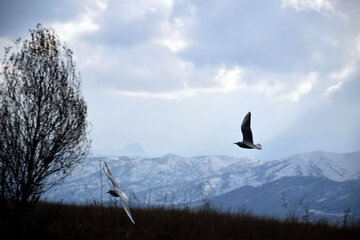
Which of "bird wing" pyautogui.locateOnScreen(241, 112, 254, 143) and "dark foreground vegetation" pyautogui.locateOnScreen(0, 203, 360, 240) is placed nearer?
"bird wing" pyautogui.locateOnScreen(241, 112, 254, 143)

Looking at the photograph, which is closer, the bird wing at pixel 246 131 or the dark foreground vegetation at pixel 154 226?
the bird wing at pixel 246 131

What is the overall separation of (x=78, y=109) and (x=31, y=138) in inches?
61.5

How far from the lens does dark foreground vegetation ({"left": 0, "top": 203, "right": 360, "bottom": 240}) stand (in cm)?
964

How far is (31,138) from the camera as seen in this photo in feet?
34.8

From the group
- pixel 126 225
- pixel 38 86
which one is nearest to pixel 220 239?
pixel 126 225

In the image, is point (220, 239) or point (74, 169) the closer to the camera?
point (220, 239)

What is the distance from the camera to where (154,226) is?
10797mm

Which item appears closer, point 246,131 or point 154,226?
point 246,131

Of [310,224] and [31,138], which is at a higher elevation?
[31,138]

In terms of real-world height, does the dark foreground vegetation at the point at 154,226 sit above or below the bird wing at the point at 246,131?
below

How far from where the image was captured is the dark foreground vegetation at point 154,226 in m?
9.64

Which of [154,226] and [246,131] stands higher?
[246,131]

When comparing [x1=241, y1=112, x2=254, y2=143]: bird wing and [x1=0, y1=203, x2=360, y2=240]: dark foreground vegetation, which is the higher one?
[x1=241, y1=112, x2=254, y2=143]: bird wing

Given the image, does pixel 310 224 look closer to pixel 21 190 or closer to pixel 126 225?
pixel 126 225
